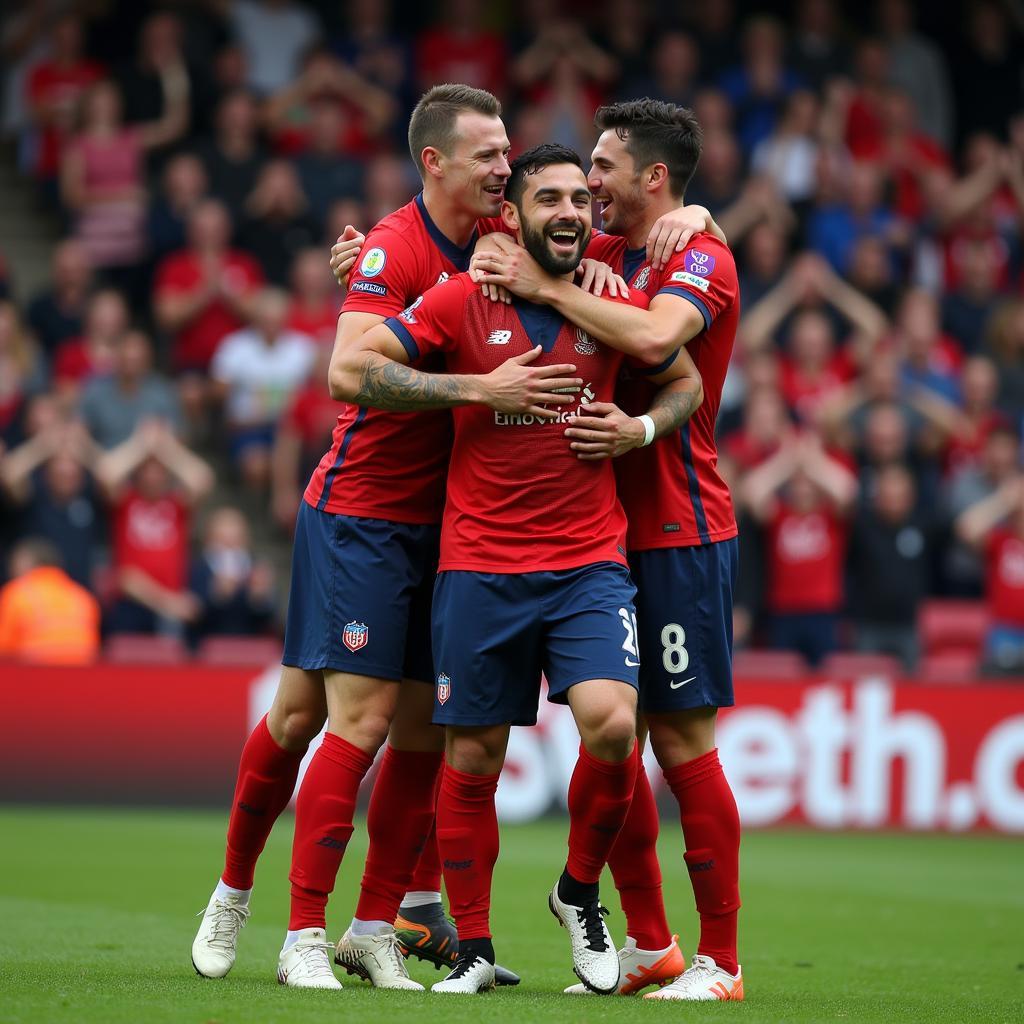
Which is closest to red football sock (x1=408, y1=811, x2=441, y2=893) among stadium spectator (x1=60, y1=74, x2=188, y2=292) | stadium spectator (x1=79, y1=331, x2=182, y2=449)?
stadium spectator (x1=79, y1=331, x2=182, y2=449)

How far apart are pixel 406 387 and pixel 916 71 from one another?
46.1ft

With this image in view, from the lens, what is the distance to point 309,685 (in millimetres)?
6270

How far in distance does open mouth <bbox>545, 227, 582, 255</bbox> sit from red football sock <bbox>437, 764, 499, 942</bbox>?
1.74m

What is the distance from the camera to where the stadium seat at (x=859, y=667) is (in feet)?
42.1

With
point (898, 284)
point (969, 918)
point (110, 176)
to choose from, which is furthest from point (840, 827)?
point (110, 176)

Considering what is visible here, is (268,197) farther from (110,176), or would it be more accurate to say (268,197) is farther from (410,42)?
(410,42)

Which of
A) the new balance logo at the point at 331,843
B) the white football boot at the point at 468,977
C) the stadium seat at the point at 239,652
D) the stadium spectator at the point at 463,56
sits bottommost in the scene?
the white football boot at the point at 468,977

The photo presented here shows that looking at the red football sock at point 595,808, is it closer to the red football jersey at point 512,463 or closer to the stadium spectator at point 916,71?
the red football jersey at point 512,463

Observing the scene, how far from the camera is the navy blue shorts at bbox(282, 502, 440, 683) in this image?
20.1 feet

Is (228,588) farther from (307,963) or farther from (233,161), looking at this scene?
(307,963)

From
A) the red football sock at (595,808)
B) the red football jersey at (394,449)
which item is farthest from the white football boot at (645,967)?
the red football jersey at (394,449)

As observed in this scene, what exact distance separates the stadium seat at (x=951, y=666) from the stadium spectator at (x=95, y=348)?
21.6ft

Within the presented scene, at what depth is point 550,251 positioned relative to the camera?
19.8 ft

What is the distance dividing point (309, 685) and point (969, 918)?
4.20 metres
